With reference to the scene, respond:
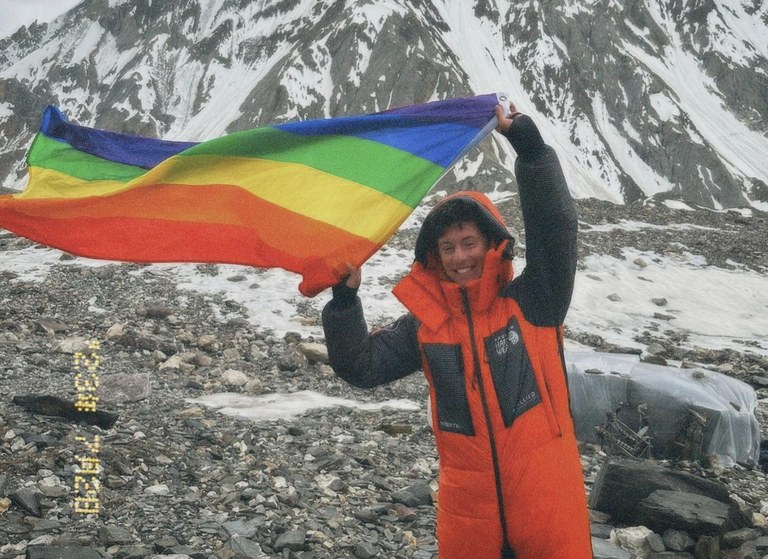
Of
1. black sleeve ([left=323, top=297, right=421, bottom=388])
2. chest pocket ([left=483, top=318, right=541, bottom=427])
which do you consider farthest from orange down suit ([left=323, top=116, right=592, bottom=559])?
black sleeve ([left=323, top=297, right=421, bottom=388])

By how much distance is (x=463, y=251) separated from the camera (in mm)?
2803

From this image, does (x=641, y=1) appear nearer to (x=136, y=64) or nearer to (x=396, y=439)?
(x=136, y=64)

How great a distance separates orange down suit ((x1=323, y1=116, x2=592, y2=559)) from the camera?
2.54 metres

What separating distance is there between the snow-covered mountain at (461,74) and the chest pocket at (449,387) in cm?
6817

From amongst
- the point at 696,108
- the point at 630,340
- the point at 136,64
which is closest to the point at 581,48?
the point at 696,108

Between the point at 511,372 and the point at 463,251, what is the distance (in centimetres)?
62

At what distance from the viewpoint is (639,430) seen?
6.77m

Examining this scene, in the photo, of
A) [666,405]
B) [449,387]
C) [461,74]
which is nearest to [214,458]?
[449,387]

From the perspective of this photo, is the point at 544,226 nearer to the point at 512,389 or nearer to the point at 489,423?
the point at 512,389

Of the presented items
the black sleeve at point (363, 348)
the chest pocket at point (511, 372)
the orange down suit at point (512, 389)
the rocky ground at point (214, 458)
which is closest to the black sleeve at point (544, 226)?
the orange down suit at point (512, 389)

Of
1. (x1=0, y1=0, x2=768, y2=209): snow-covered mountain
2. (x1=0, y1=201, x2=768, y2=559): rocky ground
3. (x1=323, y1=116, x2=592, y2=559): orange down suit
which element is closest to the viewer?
(x1=323, y1=116, x2=592, y2=559): orange down suit

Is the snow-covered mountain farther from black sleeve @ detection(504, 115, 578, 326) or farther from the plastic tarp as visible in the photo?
black sleeve @ detection(504, 115, 578, 326)

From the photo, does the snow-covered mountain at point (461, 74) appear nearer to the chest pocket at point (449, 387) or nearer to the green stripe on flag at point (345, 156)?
the green stripe on flag at point (345, 156)

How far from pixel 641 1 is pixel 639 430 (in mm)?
136194
